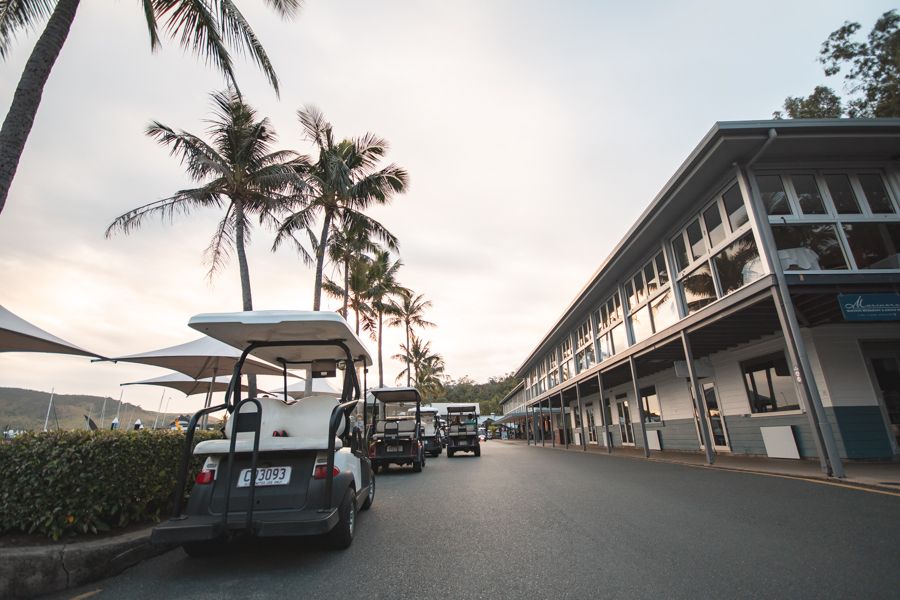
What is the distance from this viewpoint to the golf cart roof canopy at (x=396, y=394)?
1215cm

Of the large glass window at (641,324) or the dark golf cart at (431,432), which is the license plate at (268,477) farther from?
the dark golf cart at (431,432)

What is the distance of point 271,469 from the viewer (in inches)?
147

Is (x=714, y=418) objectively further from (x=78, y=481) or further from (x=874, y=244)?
(x=78, y=481)

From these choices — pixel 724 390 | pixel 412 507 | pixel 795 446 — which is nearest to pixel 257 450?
pixel 412 507

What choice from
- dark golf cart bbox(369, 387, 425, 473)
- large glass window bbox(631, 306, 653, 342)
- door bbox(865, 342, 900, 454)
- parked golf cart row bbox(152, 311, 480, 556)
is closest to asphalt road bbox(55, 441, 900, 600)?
parked golf cart row bbox(152, 311, 480, 556)

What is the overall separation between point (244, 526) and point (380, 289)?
2452cm

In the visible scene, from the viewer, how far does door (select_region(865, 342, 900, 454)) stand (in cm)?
866

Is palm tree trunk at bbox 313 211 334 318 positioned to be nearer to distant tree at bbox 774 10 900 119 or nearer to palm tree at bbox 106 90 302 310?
palm tree at bbox 106 90 302 310

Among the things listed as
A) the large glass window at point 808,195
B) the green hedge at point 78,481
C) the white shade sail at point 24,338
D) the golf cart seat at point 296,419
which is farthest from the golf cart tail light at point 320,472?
the large glass window at point 808,195

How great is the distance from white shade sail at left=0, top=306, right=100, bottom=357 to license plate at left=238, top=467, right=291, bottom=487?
18.6 ft

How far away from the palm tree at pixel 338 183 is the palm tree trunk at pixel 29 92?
28.8ft

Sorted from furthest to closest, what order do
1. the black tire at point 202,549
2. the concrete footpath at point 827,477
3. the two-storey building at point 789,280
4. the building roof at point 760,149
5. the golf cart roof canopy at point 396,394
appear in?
the golf cart roof canopy at point 396,394 → the building roof at point 760,149 → the two-storey building at point 789,280 → the concrete footpath at point 827,477 → the black tire at point 202,549

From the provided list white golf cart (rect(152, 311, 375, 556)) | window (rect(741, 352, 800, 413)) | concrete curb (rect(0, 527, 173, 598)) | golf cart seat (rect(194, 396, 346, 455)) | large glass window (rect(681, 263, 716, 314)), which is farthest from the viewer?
window (rect(741, 352, 800, 413))

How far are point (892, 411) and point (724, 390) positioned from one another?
143 inches
